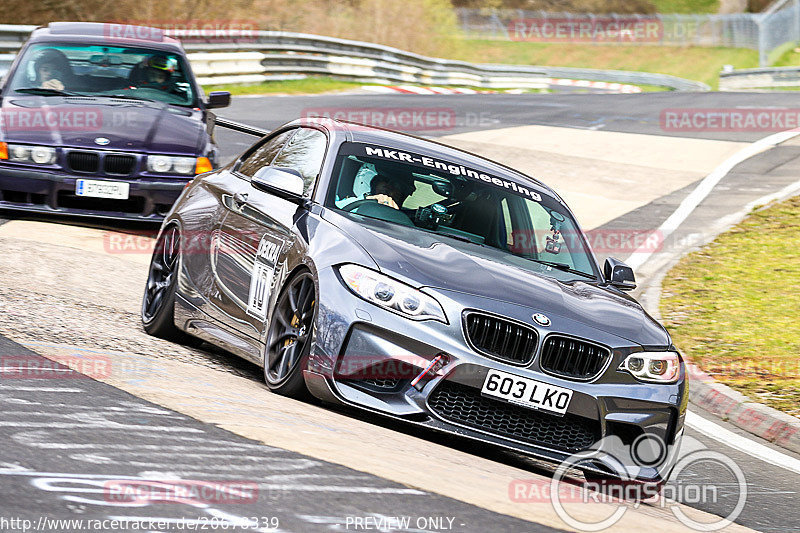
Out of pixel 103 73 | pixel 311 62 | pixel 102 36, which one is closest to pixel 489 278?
pixel 103 73

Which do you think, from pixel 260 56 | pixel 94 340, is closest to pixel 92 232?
pixel 94 340

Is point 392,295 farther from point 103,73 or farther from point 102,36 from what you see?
point 102,36

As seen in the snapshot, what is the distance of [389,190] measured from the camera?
7117mm

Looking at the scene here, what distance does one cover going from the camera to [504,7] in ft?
313

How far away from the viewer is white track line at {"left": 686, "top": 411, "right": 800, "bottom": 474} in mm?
7449

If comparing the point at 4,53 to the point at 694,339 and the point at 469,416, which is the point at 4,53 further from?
the point at 469,416

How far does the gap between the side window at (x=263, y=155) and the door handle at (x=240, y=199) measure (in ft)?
0.76

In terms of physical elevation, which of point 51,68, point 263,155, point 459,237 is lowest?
point 459,237

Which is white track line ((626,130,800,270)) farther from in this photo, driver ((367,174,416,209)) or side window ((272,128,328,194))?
driver ((367,174,416,209))

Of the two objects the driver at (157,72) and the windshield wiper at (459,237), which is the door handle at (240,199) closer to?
the windshield wiper at (459,237)

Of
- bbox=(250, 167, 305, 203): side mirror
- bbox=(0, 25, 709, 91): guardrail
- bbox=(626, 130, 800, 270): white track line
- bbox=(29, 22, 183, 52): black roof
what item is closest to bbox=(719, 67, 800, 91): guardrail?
bbox=(0, 25, 709, 91): guardrail

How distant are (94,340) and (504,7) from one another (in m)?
91.3

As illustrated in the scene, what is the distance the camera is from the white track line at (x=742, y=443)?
745 cm

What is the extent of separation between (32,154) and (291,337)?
5530mm
